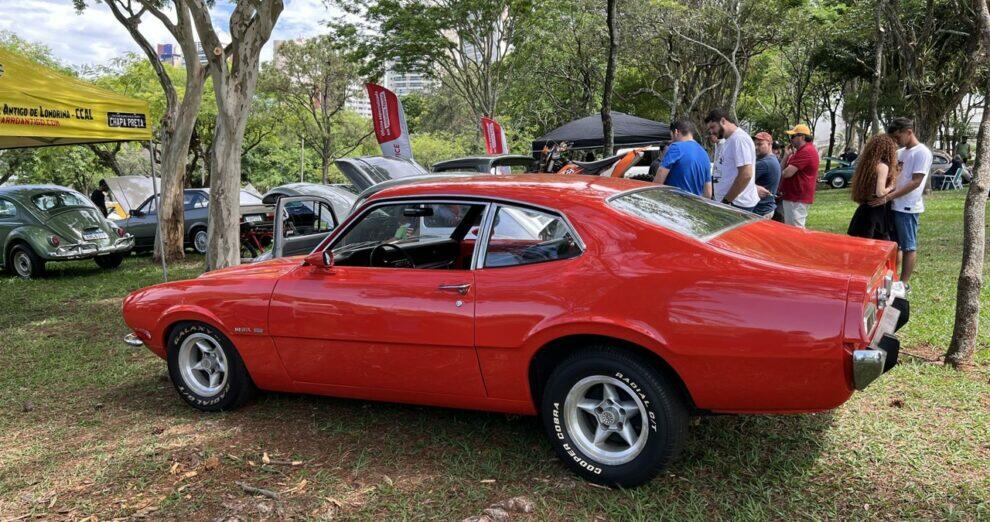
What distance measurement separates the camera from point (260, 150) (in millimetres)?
49000

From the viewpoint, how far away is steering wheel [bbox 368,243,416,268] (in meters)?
4.11

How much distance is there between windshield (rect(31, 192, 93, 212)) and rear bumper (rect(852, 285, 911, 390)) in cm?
1292

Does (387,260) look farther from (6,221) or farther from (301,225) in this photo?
(6,221)

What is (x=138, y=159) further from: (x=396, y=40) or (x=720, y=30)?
(x=720, y=30)

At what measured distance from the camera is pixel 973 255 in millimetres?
4551

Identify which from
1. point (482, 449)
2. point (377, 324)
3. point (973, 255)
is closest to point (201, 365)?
point (377, 324)

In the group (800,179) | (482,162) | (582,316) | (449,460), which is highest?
(482,162)

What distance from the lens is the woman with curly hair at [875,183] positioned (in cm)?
571

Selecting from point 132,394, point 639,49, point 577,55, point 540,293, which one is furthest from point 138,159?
point 540,293

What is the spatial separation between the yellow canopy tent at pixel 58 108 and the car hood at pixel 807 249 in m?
6.92

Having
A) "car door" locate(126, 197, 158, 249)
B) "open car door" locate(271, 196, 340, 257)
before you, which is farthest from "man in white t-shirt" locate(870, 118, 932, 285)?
"car door" locate(126, 197, 158, 249)

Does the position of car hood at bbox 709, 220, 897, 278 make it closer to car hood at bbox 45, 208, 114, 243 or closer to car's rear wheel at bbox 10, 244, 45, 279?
car hood at bbox 45, 208, 114, 243

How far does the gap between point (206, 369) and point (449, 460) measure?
190cm

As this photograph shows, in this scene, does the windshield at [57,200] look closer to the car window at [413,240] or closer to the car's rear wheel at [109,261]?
the car's rear wheel at [109,261]
